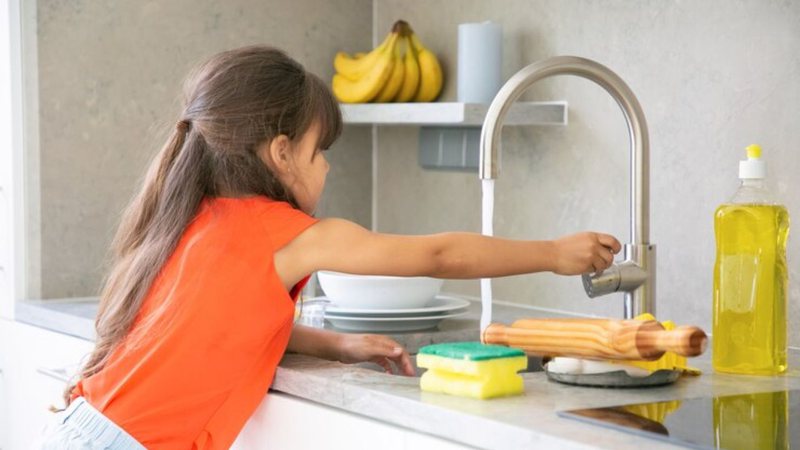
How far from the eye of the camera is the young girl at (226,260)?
4.63ft

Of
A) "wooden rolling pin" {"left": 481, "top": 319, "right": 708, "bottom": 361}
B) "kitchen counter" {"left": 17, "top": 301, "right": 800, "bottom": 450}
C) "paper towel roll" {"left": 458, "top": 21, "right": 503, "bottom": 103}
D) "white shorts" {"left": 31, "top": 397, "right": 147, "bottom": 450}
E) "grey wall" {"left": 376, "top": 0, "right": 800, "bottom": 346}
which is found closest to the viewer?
"kitchen counter" {"left": 17, "top": 301, "right": 800, "bottom": 450}

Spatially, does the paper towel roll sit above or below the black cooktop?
above

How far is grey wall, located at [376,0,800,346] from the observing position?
1.72 metres

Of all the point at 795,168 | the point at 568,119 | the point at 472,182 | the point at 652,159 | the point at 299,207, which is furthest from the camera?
the point at 472,182

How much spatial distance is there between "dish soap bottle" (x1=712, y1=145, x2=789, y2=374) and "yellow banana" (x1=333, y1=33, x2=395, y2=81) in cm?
92

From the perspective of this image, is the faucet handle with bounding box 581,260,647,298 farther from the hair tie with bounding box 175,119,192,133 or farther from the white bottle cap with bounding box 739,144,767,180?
the hair tie with bounding box 175,119,192,133

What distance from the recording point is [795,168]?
1.69 meters

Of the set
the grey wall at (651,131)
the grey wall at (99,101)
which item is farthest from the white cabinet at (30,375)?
the grey wall at (651,131)

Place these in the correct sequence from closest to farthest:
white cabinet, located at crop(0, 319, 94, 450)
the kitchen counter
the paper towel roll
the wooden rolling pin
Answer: the kitchen counter → the wooden rolling pin → white cabinet, located at crop(0, 319, 94, 450) → the paper towel roll

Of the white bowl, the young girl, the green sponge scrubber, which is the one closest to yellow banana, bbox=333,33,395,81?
the white bowl

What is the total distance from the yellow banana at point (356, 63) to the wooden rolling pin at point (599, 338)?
956mm

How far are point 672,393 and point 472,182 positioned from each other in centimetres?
100

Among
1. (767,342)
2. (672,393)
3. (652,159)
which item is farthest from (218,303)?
(652,159)

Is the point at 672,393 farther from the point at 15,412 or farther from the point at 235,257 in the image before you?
the point at 15,412
